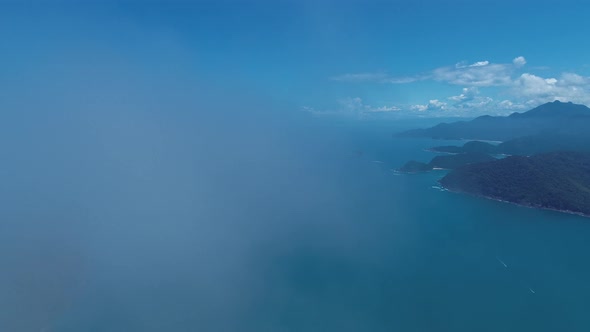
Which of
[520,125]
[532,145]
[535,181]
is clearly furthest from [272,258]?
[520,125]

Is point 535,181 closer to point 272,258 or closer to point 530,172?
point 530,172

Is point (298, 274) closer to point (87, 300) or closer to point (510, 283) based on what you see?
point (87, 300)

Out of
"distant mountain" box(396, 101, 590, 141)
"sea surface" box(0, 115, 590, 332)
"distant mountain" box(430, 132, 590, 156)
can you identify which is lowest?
"sea surface" box(0, 115, 590, 332)

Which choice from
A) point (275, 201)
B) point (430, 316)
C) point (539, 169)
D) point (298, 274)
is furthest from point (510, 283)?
point (539, 169)

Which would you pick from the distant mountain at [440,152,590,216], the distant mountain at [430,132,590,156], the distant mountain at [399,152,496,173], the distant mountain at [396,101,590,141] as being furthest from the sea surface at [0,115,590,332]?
the distant mountain at [396,101,590,141]

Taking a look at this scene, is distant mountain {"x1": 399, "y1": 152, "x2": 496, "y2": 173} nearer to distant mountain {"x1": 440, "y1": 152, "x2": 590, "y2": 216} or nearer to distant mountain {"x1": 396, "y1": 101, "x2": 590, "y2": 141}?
distant mountain {"x1": 440, "y1": 152, "x2": 590, "y2": 216}

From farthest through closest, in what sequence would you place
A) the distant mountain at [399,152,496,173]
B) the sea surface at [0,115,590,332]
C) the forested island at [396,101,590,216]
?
the distant mountain at [399,152,496,173], the forested island at [396,101,590,216], the sea surface at [0,115,590,332]
